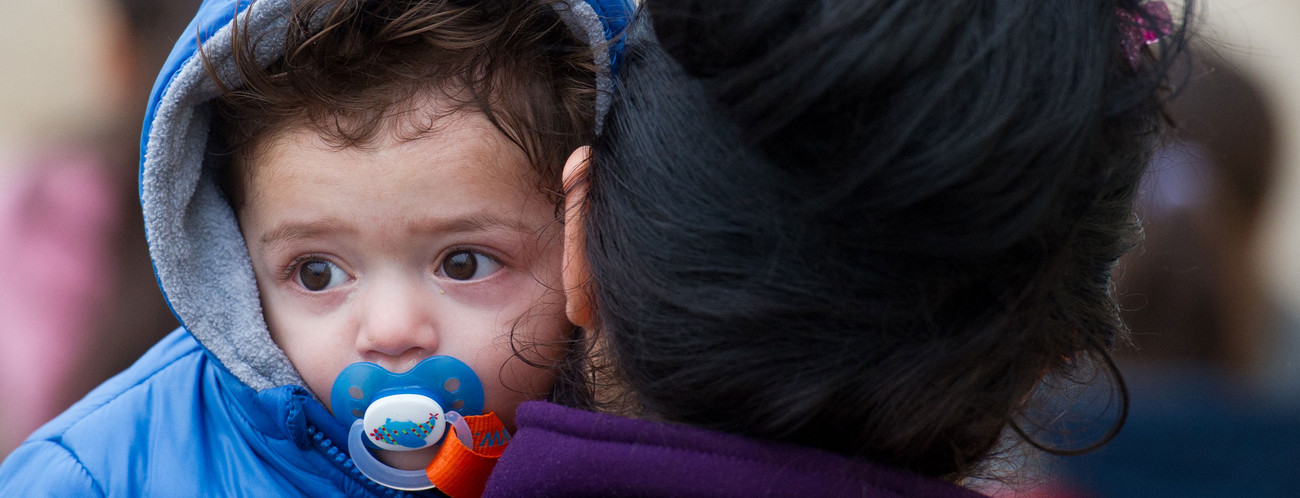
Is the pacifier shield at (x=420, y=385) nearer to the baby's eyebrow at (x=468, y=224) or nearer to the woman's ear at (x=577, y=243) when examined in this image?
the baby's eyebrow at (x=468, y=224)

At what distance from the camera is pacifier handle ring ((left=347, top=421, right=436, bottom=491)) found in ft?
4.15

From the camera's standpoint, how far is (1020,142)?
2.19ft

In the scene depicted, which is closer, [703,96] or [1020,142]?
[1020,142]

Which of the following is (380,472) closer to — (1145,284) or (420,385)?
(420,385)

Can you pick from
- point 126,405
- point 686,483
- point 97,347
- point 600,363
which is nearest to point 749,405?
point 686,483

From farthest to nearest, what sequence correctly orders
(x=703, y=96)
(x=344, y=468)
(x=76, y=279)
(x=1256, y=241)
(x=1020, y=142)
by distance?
1. (x=1256, y=241)
2. (x=76, y=279)
3. (x=344, y=468)
4. (x=703, y=96)
5. (x=1020, y=142)

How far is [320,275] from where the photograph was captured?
4.24ft

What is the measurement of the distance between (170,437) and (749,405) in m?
0.96

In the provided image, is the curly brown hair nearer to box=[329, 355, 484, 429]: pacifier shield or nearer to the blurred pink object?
box=[329, 355, 484, 429]: pacifier shield

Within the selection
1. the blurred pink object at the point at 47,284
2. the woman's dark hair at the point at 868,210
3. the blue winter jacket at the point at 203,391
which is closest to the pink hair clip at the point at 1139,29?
the woman's dark hair at the point at 868,210

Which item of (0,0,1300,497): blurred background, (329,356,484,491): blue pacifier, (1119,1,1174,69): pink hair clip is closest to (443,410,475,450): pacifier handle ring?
(329,356,484,491): blue pacifier

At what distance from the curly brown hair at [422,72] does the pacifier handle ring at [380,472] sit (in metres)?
0.38

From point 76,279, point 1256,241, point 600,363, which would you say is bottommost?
point 1256,241

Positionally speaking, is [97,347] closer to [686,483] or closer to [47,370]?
[47,370]
